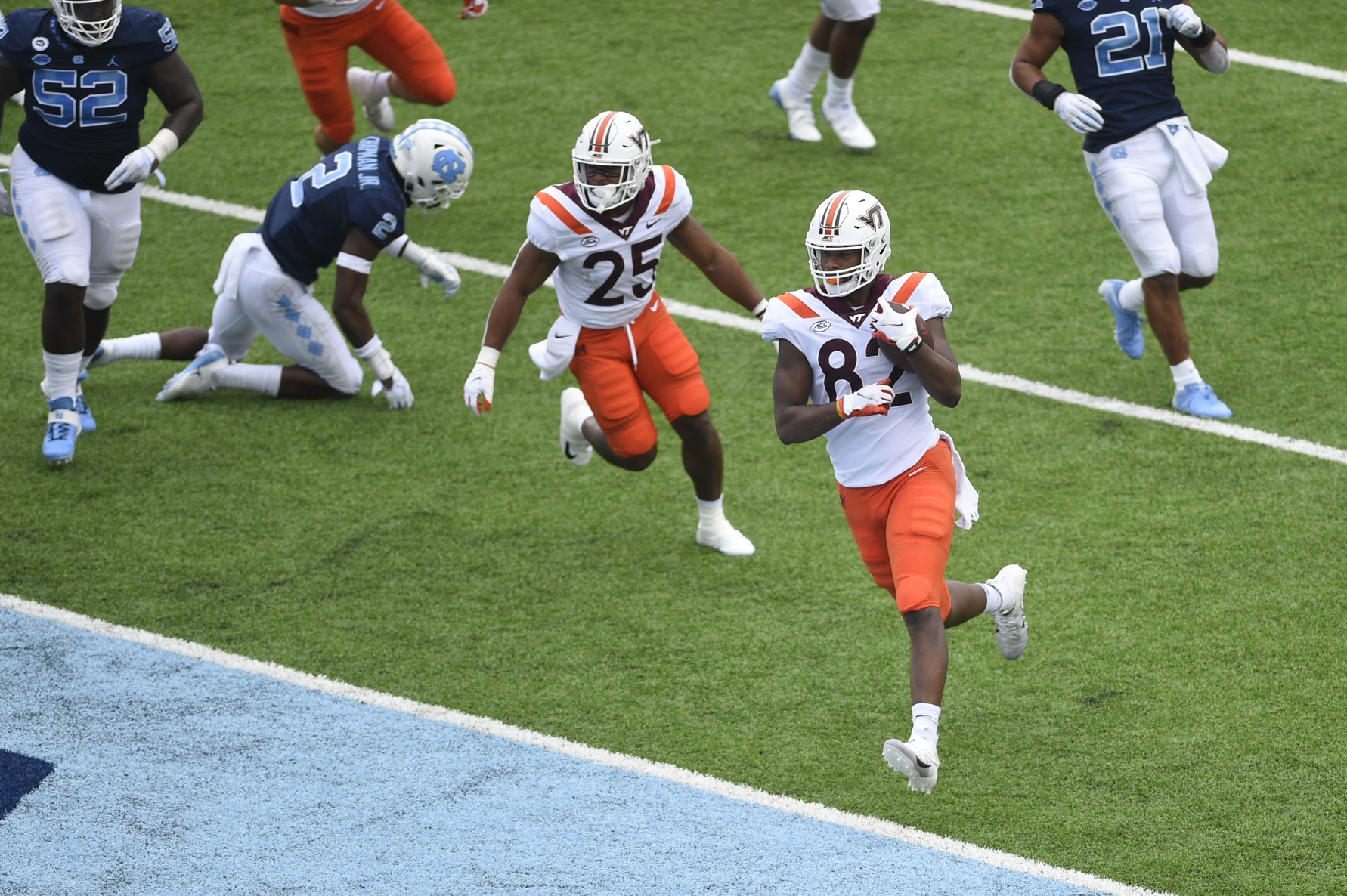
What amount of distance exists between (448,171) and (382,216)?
1.22 ft

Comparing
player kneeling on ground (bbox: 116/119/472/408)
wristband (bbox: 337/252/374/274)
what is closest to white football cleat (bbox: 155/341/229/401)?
player kneeling on ground (bbox: 116/119/472/408)

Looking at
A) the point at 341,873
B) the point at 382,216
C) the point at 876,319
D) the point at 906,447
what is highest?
the point at 876,319

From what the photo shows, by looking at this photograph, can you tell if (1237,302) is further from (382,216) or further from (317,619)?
(317,619)

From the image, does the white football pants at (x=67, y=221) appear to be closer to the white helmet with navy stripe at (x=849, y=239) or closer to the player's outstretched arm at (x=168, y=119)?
the player's outstretched arm at (x=168, y=119)

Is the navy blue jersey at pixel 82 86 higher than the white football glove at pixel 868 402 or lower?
lower

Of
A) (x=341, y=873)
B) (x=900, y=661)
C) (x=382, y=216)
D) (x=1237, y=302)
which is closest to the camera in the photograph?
(x=341, y=873)

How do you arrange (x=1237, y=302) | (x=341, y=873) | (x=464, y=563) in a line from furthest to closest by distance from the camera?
(x=1237, y=302)
(x=464, y=563)
(x=341, y=873)

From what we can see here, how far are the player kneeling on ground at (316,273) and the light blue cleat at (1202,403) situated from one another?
3450mm

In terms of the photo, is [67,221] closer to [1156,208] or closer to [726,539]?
[726,539]

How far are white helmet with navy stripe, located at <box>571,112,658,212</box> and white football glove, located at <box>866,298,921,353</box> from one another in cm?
135

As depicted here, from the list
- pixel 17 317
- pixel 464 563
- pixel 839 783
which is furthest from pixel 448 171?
pixel 839 783

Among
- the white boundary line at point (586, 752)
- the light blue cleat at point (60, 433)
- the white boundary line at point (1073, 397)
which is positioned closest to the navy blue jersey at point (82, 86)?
the light blue cleat at point (60, 433)

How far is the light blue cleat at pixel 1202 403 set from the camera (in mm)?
7070

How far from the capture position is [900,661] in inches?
221
